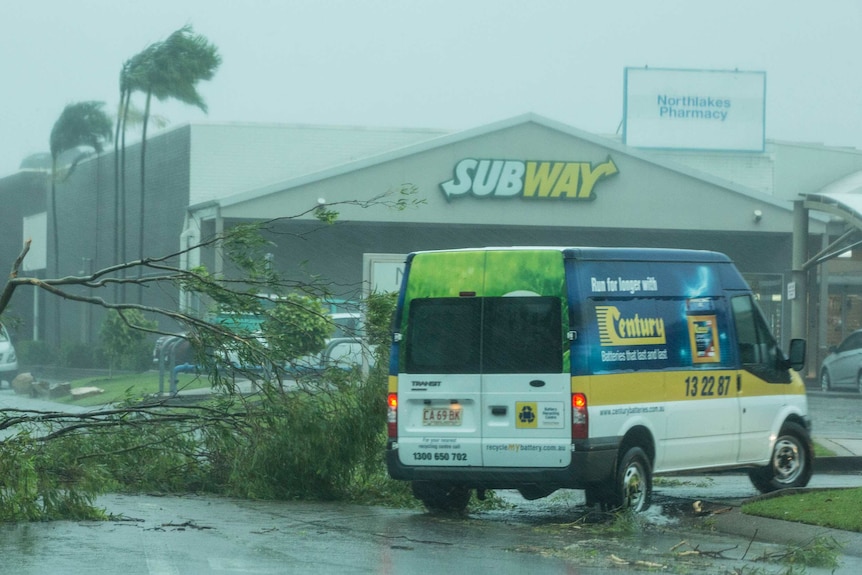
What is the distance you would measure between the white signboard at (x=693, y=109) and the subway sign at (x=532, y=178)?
1638 cm

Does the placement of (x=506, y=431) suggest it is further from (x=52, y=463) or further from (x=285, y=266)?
(x=285, y=266)

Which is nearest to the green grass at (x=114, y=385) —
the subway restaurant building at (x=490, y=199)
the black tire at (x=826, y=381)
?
the subway restaurant building at (x=490, y=199)

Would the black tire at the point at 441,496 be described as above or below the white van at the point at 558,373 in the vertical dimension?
below

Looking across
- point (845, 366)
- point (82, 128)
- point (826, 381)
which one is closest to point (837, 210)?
point (845, 366)

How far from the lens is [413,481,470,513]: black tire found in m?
10.9

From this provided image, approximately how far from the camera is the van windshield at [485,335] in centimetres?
1015

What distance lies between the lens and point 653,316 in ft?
35.5

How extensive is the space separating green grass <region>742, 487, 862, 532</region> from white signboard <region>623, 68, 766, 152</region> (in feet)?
136

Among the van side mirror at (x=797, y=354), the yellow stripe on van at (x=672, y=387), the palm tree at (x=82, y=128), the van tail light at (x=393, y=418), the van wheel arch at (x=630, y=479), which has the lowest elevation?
the van wheel arch at (x=630, y=479)

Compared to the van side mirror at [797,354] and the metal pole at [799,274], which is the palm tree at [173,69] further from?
the van side mirror at [797,354]

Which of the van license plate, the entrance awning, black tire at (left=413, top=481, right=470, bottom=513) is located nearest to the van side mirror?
black tire at (left=413, top=481, right=470, bottom=513)

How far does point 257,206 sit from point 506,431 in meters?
25.3

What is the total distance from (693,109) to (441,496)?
147ft

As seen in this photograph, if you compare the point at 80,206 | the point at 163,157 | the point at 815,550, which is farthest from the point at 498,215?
the point at 815,550
